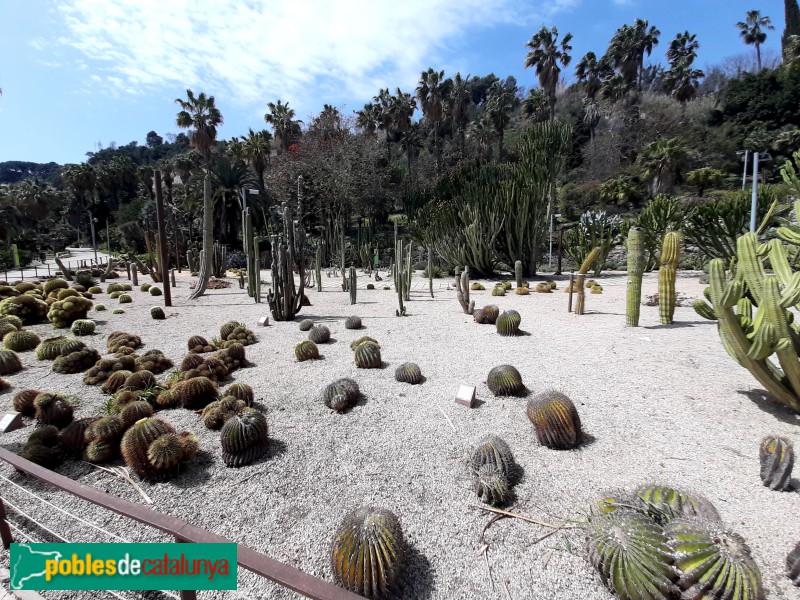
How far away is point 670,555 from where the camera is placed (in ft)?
7.10

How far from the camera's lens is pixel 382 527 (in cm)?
246

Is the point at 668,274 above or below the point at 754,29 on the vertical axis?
below

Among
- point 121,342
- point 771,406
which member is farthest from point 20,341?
point 771,406

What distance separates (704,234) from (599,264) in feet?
11.8

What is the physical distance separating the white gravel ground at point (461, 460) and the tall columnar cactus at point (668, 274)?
2.12 feet

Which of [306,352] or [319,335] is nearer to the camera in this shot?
[306,352]

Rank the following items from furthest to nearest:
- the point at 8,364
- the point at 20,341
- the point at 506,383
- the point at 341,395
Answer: the point at 20,341 → the point at 8,364 → the point at 506,383 → the point at 341,395

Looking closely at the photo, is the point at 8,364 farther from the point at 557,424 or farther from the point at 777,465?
the point at 777,465

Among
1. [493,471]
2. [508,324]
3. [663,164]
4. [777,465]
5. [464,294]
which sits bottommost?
[493,471]

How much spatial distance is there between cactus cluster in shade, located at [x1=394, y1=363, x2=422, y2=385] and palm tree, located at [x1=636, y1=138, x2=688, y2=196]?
29957mm

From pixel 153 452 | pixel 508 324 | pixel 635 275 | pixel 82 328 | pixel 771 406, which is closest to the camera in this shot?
pixel 153 452

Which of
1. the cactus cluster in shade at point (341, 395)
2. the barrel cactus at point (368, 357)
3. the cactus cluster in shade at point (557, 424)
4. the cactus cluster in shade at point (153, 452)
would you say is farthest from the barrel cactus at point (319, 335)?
the cactus cluster in shade at point (557, 424)

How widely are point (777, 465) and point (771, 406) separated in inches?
59.4

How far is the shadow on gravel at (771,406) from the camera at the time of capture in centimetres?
390
